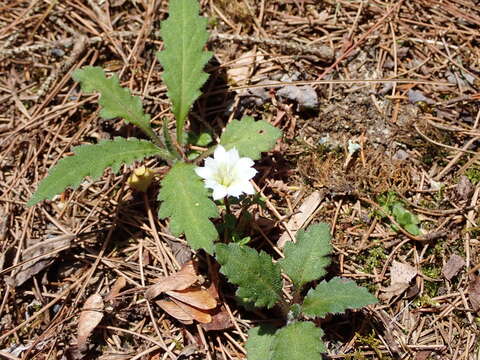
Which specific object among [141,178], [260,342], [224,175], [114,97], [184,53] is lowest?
[260,342]

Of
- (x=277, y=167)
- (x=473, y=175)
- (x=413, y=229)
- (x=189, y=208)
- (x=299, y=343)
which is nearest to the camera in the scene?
(x=299, y=343)

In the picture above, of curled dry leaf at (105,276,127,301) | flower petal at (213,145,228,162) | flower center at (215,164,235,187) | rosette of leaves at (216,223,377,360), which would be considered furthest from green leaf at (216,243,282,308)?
curled dry leaf at (105,276,127,301)

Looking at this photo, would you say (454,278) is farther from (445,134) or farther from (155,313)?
(155,313)

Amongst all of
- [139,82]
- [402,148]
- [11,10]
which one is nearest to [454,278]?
[402,148]

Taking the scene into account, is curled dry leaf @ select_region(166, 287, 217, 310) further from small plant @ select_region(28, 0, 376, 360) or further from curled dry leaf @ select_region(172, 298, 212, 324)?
small plant @ select_region(28, 0, 376, 360)

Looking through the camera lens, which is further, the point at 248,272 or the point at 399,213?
the point at 399,213

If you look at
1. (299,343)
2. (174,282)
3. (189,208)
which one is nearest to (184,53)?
(189,208)

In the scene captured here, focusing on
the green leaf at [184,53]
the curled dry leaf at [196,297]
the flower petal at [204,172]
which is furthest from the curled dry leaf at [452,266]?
the green leaf at [184,53]

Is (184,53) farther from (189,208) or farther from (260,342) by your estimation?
(260,342)
